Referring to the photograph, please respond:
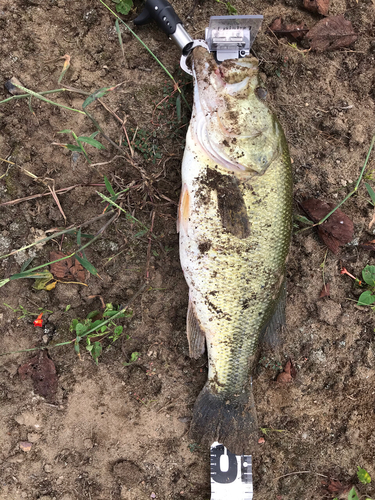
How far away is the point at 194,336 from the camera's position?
2.65 m

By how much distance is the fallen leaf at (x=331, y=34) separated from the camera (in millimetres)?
2900

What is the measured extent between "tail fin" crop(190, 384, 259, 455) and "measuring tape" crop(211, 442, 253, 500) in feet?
0.56

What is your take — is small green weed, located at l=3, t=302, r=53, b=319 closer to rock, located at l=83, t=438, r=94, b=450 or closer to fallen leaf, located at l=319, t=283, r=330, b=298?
rock, located at l=83, t=438, r=94, b=450

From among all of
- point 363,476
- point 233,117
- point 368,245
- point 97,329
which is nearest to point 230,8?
point 233,117

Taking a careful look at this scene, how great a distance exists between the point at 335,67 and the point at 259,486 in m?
3.63

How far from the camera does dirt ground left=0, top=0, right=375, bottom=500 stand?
2.67 meters

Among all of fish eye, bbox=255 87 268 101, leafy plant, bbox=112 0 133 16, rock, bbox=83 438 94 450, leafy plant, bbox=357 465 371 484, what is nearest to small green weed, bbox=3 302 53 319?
rock, bbox=83 438 94 450

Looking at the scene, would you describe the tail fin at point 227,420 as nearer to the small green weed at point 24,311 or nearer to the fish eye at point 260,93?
the small green weed at point 24,311

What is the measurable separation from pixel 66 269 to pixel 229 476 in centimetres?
214

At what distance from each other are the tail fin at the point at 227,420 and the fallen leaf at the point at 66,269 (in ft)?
4.35

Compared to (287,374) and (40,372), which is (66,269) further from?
(287,374)

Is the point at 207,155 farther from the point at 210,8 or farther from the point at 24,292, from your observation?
the point at 24,292

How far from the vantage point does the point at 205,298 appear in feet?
8.16

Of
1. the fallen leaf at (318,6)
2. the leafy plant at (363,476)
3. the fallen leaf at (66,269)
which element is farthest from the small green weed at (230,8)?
the leafy plant at (363,476)
